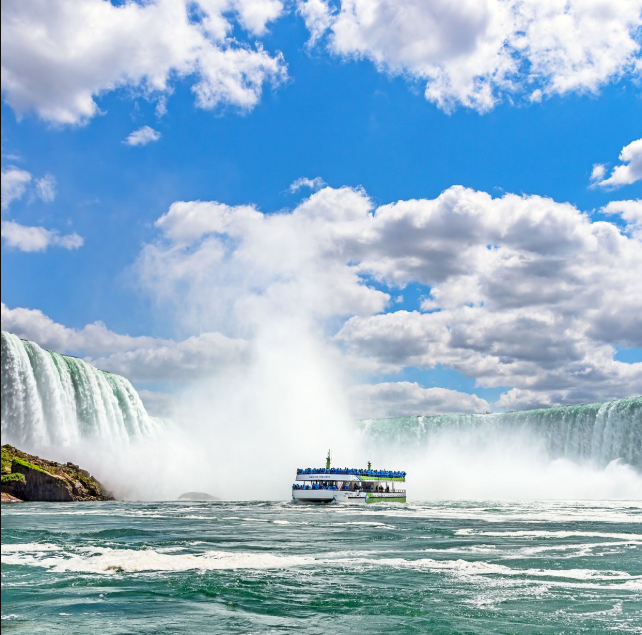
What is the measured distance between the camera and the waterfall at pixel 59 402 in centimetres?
5878

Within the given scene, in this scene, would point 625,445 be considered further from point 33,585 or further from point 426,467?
point 33,585

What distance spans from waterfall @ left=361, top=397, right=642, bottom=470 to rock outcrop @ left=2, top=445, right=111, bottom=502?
55304 mm

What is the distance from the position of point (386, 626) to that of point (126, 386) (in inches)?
2533

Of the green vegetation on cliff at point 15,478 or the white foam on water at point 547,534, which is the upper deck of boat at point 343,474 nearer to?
the green vegetation on cliff at point 15,478

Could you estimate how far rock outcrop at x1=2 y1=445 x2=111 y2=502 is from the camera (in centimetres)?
5150

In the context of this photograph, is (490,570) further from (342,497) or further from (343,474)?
(343,474)

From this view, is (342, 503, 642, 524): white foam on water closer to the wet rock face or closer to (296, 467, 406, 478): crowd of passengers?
(296, 467, 406, 478): crowd of passengers

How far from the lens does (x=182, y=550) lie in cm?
2648

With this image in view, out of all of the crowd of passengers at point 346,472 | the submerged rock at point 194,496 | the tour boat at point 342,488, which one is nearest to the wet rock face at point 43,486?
the submerged rock at point 194,496

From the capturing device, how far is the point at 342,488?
2581 inches

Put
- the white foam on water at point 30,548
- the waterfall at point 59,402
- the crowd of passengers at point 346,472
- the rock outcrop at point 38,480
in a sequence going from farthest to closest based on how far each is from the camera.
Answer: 1. the crowd of passengers at point 346,472
2. the waterfall at point 59,402
3. the rock outcrop at point 38,480
4. the white foam on water at point 30,548

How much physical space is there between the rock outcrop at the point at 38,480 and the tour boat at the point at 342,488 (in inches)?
748

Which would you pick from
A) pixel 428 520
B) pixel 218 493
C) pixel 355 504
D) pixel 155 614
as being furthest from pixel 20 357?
pixel 155 614

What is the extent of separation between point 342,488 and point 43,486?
26.6 m
